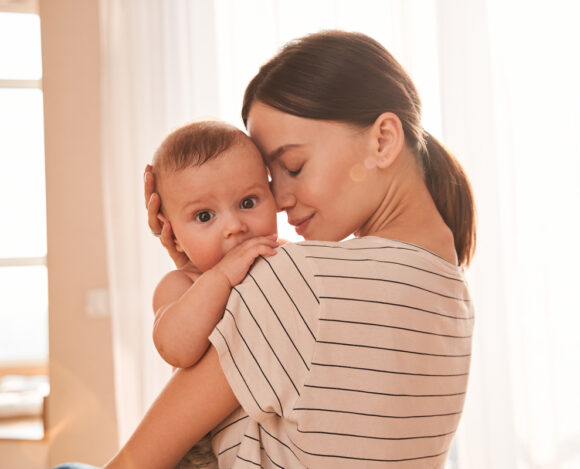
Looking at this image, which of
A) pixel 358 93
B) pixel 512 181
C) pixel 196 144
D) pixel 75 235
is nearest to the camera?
pixel 358 93

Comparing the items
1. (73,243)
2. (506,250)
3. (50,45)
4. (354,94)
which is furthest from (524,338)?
(50,45)

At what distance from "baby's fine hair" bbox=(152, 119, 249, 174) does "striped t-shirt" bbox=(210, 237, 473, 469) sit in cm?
35

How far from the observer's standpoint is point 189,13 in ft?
8.71

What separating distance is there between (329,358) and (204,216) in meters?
0.50

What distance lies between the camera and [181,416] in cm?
84

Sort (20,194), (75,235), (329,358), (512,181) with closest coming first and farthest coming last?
(329,358) < (512,181) < (75,235) < (20,194)

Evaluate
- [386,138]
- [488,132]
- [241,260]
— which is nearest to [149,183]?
[241,260]

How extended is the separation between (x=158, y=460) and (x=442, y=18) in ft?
6.95

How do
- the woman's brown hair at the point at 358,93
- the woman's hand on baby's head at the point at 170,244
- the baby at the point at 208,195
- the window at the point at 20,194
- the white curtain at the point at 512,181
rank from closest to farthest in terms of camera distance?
the woman's brown hair at the point at 358,93 → the baby at the point at 208,195 → the woman's hand on baby's head at the point at 170,244 → the white curtain at the point at 512,181 → the window at the point at 20,194

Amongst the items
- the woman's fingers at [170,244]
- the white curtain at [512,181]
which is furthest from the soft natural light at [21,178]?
the woman's fingers at [170,244]

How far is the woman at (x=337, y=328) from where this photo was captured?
791 millimetres

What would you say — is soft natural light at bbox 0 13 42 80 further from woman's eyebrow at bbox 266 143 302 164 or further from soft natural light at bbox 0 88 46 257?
woman's eyebrow at bbox 266 143 302 164

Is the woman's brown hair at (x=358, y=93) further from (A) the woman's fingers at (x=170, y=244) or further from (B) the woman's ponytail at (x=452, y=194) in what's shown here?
(A) the woman's fingers at (x=170, y=244)

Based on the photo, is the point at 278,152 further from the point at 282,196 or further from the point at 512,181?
the point at 512,181
